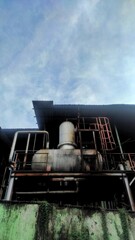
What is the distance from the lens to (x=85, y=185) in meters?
8.34

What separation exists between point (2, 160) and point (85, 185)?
619 cm

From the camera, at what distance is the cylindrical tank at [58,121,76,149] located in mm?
9175

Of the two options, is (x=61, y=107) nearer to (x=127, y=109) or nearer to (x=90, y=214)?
(x=127, y=109)

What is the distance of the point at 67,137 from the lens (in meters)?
9.46

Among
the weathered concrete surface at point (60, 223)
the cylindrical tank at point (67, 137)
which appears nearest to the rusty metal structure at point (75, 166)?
the cylindrical tank at point (67, 137)

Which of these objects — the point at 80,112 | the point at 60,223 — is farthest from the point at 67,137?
the point at 60,223

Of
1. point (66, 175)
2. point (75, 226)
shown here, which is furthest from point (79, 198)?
point (75, 226)

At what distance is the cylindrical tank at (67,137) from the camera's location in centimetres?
918

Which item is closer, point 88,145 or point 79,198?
A: point 79,198

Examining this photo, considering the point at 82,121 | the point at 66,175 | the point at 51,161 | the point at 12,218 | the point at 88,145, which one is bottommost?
the point at 12,218

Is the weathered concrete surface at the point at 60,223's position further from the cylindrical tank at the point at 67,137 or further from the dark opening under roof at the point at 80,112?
the dark opening under roof at the point at 80,112

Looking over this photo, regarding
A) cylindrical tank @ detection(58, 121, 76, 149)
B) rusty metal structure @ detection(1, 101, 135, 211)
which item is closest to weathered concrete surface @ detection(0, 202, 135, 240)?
rusty metal structure @ detection(1, 101, 135, 211)

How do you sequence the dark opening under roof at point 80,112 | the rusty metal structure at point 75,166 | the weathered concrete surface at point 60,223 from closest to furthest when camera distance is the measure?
the weathered concrete surface at point 60,223, the rusty metal structure at point 75,166, the dark opening under roof at point 80,112

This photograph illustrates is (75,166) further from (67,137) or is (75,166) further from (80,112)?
(80,112)
